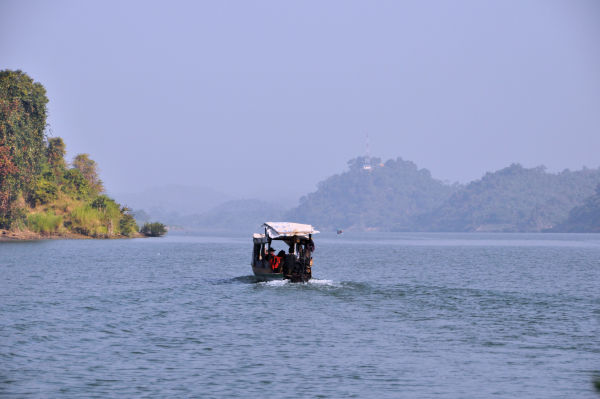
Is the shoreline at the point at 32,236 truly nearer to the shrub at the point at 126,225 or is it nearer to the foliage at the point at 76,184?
the shrub at the point at 126,225

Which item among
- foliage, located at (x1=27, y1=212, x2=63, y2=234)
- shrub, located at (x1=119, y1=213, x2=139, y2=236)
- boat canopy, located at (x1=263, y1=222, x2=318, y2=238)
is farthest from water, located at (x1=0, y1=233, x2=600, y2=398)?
shrub, located at (x1=119, y1=213, x2=139, y2=236)

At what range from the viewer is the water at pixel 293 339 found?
23.0 m

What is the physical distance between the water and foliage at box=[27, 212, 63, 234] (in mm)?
69425

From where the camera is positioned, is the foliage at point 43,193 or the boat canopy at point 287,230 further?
the foliage at point 43,193

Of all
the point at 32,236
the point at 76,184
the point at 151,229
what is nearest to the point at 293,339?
the point at 32,236

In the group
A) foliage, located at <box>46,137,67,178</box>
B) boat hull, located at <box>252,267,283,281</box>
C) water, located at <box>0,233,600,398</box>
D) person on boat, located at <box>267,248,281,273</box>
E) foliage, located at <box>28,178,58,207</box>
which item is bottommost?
water, located at <box>0,233,600,398</box>

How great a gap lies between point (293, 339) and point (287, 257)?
20.7 metres

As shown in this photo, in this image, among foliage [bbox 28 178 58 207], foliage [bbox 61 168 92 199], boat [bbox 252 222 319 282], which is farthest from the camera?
foliage [bbox 61 168 92 199]

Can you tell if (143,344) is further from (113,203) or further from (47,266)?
(113,203)

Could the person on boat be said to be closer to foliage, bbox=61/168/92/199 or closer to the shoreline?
the shoreline

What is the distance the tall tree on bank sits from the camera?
113 m

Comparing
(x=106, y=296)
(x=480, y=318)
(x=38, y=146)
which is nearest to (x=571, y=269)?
(x=480, y=318)

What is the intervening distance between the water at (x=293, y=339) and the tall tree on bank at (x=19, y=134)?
5976cm

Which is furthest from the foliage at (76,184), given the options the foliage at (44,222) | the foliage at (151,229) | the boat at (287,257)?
the boat at (287,257)
